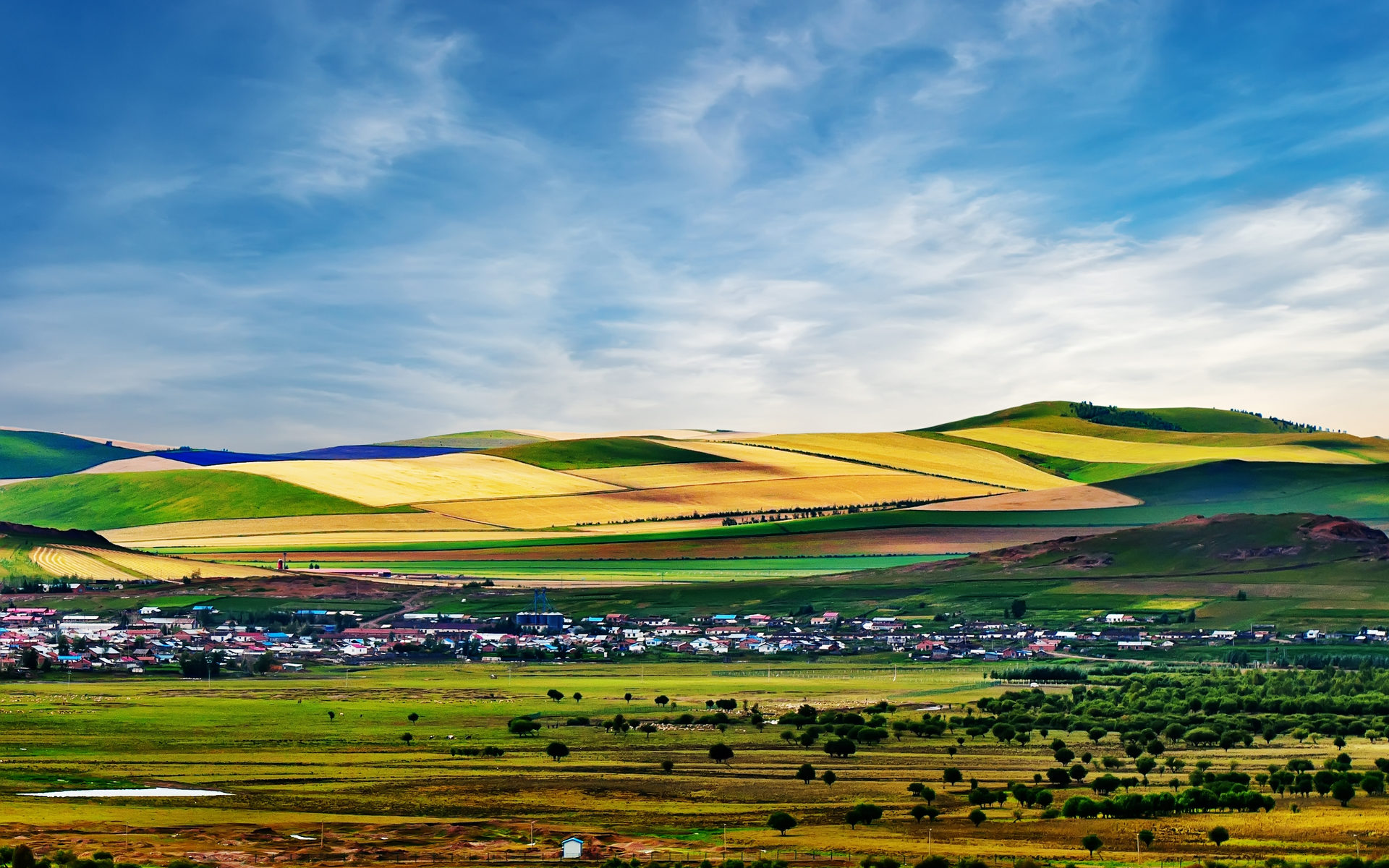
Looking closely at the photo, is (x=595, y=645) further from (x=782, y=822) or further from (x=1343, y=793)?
(x=1343, y=793)

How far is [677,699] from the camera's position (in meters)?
145

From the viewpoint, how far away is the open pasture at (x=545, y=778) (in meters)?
75.8

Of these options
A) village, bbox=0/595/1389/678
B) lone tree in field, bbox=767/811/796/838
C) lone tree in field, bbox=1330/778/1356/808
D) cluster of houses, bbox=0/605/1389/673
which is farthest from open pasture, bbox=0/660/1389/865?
cluster of houses, bbox=0/605/1389/673

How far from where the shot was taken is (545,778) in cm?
9906

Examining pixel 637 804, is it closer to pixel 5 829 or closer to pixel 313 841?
pixel 313 841

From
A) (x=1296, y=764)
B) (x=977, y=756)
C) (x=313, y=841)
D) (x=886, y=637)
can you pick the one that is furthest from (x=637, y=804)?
(x=886, y=637)

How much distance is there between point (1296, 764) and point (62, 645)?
5687 inches

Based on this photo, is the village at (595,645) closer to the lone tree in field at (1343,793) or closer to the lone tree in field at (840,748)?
the lone tree in field at (840,748)

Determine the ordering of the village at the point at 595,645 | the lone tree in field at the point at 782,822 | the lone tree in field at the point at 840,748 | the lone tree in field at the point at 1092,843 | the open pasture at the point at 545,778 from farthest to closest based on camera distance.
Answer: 1. the village at the point at 595,645
2. the lone tree in field at the point at 840,748
3. the lone tree in field at the point at 782,822
4. the open pasture at the point at 545,778
5. the lone tree in field at the point at 1092,843

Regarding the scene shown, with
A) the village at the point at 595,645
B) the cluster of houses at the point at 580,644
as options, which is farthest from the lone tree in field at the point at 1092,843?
the cluster of houses at the point at 580,644

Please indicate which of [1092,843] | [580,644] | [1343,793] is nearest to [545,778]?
[1092,843]

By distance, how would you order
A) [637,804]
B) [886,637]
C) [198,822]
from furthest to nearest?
[886,637] < [637,804] < [198,822]

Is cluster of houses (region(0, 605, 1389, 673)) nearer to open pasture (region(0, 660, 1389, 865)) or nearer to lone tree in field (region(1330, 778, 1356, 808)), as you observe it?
open pasture (region(0, 660, 1389, 865))

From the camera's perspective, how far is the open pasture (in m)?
75.8
